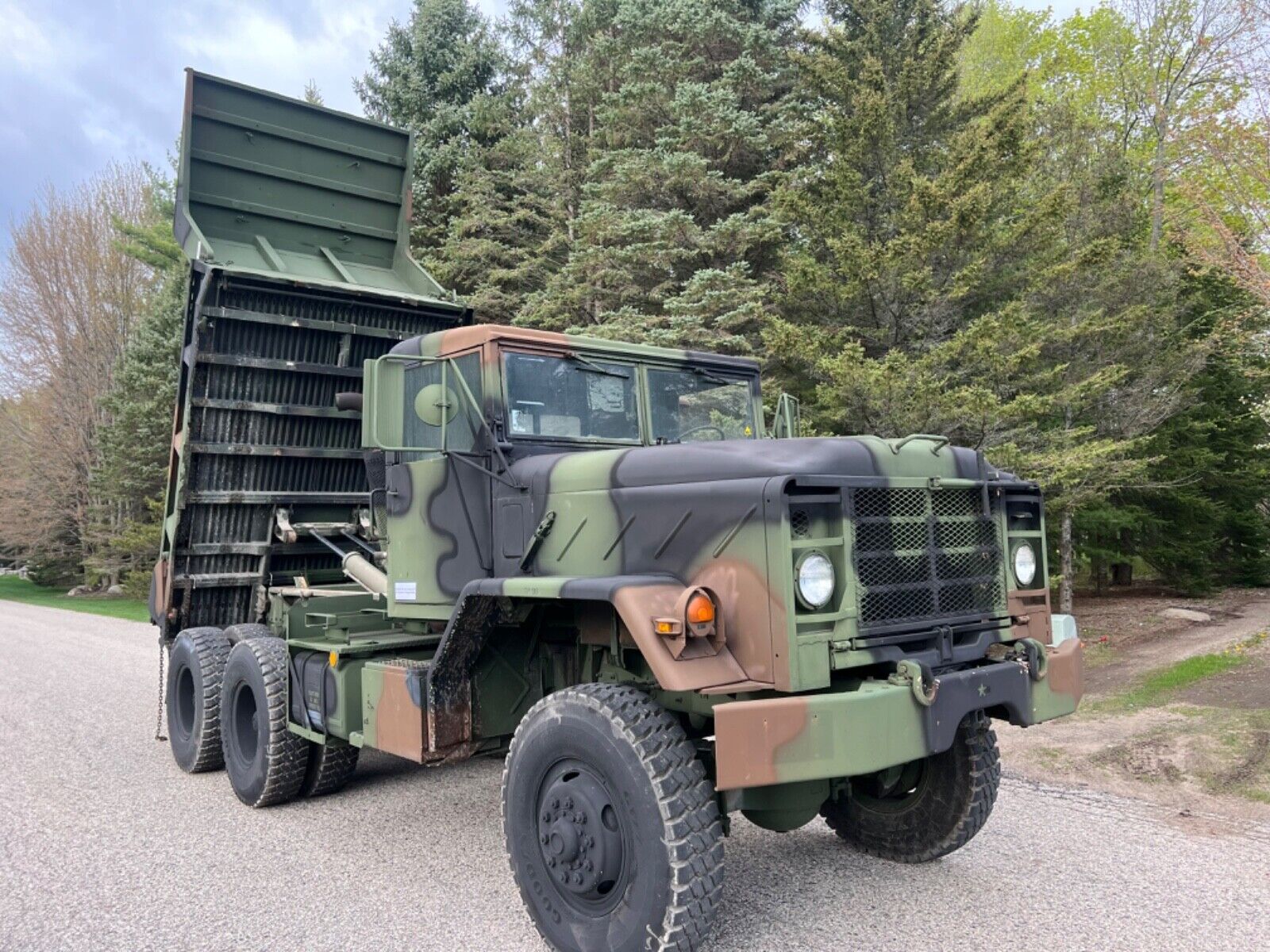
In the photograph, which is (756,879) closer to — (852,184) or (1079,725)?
(1079,725)

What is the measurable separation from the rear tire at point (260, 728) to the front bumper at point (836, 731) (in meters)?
3.21

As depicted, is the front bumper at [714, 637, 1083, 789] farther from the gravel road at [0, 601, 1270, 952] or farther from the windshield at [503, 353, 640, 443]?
the windshield at [503, 353, 640, 443]

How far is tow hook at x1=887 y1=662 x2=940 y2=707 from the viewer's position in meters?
3.27

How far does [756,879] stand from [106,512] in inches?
1069

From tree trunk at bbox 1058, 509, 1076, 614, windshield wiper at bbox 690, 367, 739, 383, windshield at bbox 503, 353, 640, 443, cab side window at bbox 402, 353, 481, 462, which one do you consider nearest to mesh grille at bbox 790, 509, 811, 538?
windshield at bbox 503, 353, 640, 443

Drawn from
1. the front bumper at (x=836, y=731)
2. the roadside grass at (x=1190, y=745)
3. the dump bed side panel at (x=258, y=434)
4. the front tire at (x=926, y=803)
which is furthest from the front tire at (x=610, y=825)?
the roadside grass at (x=1190, y=745)

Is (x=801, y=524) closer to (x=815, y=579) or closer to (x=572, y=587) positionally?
(x=815, y=579)

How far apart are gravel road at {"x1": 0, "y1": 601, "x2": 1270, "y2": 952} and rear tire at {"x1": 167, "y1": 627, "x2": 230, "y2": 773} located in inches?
8.1

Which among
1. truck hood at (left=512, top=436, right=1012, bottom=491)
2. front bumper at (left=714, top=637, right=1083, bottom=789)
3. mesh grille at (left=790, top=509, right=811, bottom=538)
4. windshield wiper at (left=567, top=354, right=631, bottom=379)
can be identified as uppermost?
windshield wiper at (left=567, top=354, right=631, bottom=379)

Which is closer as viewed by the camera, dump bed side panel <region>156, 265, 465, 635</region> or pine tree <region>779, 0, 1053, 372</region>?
dump bed side panel <region>156, 265, 465, 635</region>

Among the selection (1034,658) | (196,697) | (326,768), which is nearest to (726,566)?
(1034,658)

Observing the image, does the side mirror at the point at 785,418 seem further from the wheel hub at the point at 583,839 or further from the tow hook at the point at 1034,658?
the wheel hub at the point at 583,839

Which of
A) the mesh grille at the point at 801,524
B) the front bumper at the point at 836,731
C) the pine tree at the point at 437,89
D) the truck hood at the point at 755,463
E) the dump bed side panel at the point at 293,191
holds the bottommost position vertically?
the front bumper at the point at 836,731

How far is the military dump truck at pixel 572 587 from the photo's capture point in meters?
3.22
